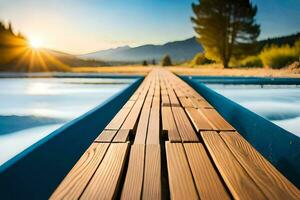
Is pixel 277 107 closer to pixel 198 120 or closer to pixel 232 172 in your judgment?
pixel 198 120

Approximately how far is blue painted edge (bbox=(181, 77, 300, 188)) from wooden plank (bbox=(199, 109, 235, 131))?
29 cm

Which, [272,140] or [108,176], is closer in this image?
[108,176]

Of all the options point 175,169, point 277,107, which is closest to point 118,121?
point 175,169

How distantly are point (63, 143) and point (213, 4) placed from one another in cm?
2097

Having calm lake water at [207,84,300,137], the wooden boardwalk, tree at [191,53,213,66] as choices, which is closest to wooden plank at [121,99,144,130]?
the wooden boardwalk

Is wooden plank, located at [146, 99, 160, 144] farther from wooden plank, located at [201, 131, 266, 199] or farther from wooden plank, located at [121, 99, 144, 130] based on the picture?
wooden plank, located at [201, 131, 266, 199]

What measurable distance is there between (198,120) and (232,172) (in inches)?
37.6

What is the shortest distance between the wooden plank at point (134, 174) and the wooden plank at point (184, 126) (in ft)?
0.95

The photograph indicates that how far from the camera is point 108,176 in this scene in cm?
115

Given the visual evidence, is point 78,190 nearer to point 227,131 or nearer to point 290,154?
point 227,131

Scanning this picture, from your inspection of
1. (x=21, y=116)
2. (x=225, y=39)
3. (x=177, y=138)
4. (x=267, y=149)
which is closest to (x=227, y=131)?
(x=177, y=138)

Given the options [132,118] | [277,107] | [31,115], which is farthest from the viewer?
[277,107]

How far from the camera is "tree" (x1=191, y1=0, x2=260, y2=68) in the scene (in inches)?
833

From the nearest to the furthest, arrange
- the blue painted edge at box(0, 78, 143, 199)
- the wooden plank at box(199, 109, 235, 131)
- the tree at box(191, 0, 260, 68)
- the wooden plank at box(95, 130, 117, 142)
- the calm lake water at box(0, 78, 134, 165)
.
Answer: the blue painted edge at box(0, 78, 143, 199) < the wooden plank at box(95, 130, 117, 142) < the wooden plank at box(199, 109, 235, 131) < the calm lake water at box(0, 78, 134, 165) < the tree at box(191, 0, 260, 68)
